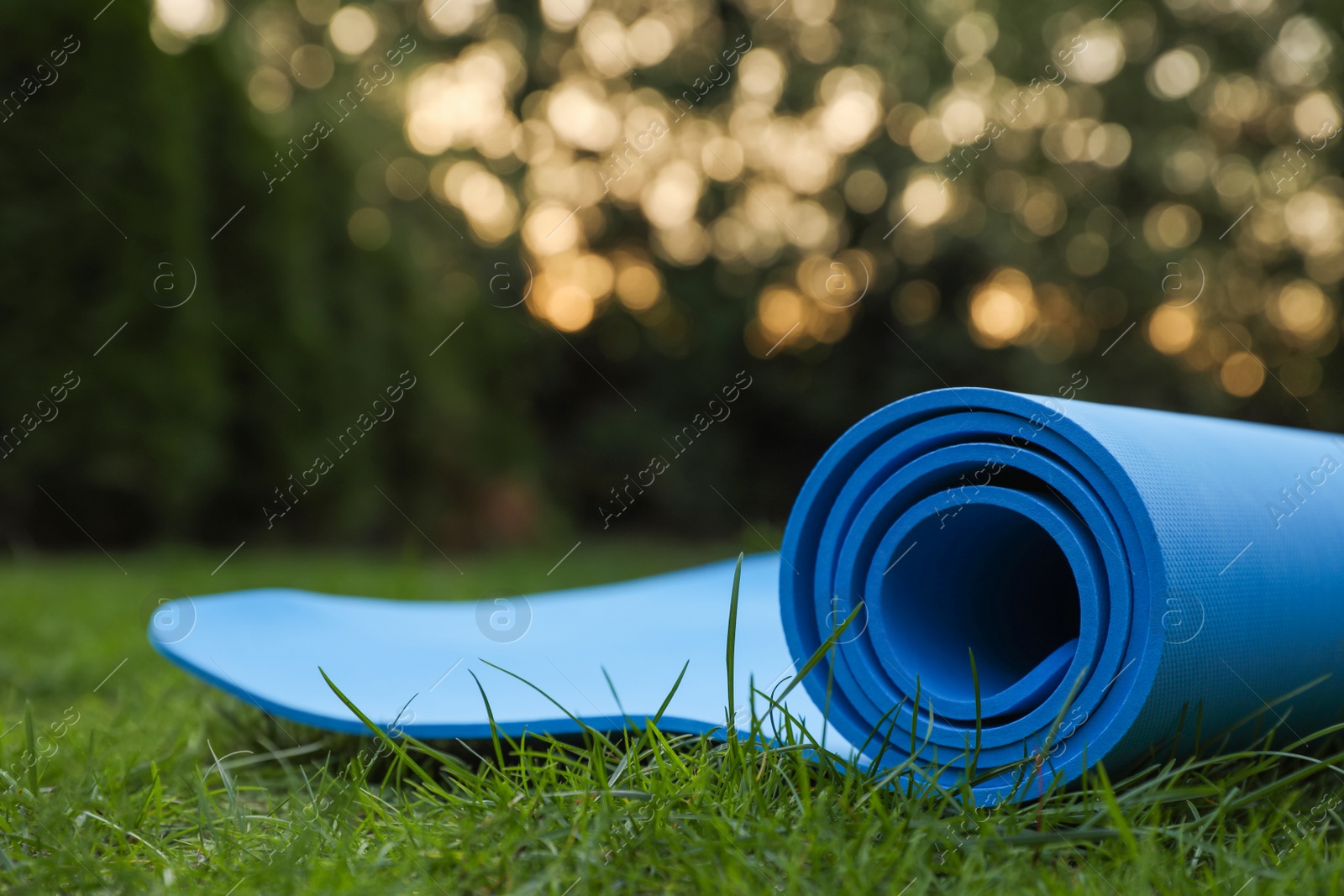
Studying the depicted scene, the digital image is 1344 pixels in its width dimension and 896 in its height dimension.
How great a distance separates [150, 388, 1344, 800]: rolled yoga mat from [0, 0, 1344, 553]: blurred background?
20.9 feet

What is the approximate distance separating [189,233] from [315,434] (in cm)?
169

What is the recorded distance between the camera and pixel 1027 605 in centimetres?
205

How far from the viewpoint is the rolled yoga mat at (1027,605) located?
4.77ft

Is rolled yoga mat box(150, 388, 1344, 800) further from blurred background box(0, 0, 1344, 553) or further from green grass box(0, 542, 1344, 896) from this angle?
blurred background box(0, 0, 1344, 553)

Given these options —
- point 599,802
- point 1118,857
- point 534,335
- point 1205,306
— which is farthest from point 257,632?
point 1205,306

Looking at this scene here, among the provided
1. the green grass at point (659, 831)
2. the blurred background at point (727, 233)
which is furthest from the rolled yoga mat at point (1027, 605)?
the blurred background at point (727, 233)

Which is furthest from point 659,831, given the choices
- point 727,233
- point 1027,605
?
point 727,233

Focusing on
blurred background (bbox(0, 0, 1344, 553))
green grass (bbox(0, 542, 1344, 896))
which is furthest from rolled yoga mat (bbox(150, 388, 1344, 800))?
blurred background (bbox(0, 0, 1344, 553))

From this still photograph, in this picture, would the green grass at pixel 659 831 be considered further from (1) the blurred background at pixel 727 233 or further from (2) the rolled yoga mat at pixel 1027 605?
(1) the blurred background at pixel 727 233

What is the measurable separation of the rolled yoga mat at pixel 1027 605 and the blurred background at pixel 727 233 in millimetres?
6373

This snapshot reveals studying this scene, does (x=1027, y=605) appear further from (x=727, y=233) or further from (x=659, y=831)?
(x=727, y=233)

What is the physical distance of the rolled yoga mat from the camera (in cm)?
146

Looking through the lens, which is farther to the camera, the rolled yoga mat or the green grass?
the rolled yoga mat

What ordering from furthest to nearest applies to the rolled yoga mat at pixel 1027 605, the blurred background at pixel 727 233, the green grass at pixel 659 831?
the blurred background at pixel 727 233, the rolled yoga mat at pixel 1027 605, the green grass at pixel 659 831
